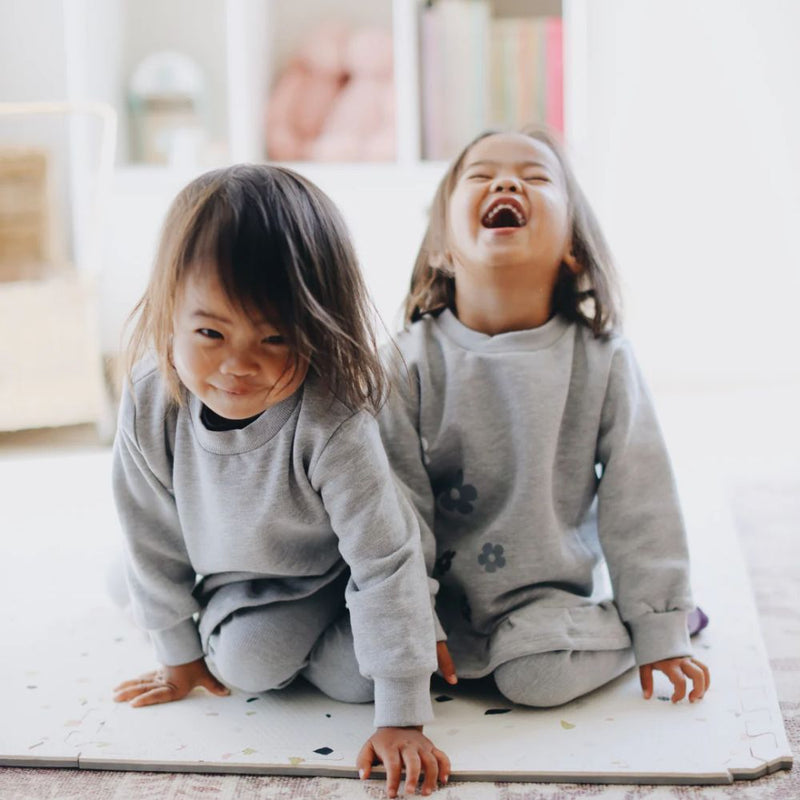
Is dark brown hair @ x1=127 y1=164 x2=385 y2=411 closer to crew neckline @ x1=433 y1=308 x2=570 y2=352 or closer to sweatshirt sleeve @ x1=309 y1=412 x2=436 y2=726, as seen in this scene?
sweatshirt sleeve @ x1=309 y1=412 x2=436 y2=726

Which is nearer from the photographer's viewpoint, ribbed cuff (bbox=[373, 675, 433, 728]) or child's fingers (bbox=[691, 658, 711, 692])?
ribbed cuff (bbox=[373, 675, 433, 728])

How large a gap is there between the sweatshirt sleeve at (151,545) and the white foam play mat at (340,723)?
0.09 m

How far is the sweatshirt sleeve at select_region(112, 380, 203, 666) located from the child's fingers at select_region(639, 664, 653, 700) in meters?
0.45

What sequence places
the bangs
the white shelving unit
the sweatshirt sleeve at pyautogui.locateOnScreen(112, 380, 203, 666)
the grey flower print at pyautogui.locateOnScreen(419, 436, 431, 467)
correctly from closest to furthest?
the bangs
the sweatshirt sleeve at pyautogui.locateOnScreen(112, 380, 203, 666)
the grey flower print at pyautogui.locateOnScreen(419, 436, 431, 467)
the white shelving unit

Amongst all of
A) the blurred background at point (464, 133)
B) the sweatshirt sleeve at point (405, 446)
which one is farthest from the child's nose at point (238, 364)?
the blurred background at point (464, 133)

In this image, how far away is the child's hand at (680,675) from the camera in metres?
1.09

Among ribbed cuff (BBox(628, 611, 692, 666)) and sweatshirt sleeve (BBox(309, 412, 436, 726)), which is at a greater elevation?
sweatshirt sleeve (BBox(309, 412, 436, 726))

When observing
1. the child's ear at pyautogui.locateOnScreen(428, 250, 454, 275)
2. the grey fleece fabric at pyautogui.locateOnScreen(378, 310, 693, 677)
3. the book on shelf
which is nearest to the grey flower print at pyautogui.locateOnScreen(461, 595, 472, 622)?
the grey fleece fabric at pyautogui.locateOnScreen(378, 310, 693, 677)

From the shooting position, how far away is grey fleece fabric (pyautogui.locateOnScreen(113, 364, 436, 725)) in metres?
1.00

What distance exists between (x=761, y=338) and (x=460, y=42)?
1.04 meters

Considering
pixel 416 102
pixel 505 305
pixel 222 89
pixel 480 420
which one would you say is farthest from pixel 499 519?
pixel 222 89

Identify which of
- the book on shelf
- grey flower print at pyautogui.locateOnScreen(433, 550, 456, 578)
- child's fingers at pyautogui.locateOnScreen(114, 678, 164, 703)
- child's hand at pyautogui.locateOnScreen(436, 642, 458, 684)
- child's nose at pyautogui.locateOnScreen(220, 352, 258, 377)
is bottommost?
child's fingers at pyautogui.locateOnScreen(114, 678, 164, 703)

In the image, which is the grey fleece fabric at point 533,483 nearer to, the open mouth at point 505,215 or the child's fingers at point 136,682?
the open mouth at point 505,215

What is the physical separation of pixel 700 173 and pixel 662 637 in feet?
6.14
